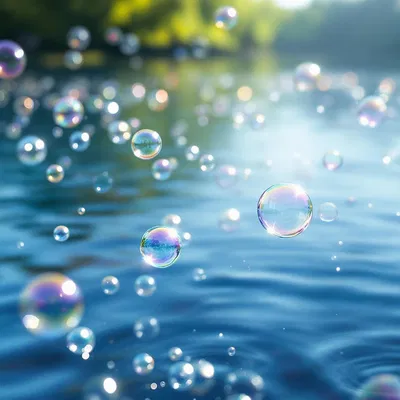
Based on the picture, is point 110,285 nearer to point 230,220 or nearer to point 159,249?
point 159,249

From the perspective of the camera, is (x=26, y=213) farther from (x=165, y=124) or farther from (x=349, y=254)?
(x=165, y=124)

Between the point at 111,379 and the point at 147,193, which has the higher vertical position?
the point at 147,193

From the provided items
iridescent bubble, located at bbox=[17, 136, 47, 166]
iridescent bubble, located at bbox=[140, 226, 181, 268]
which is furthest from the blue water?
iridescent bubble, located at bbox=[17, 136, 47, 166]

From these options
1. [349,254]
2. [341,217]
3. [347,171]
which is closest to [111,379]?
[349,254]

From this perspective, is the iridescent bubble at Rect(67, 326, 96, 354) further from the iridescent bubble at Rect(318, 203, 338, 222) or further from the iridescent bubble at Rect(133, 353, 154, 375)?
the iridescent bubble at Rect(318, 203, 338, 222)

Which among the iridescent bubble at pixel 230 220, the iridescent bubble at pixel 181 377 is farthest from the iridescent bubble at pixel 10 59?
the iridescent bubble at pixel 181 377
